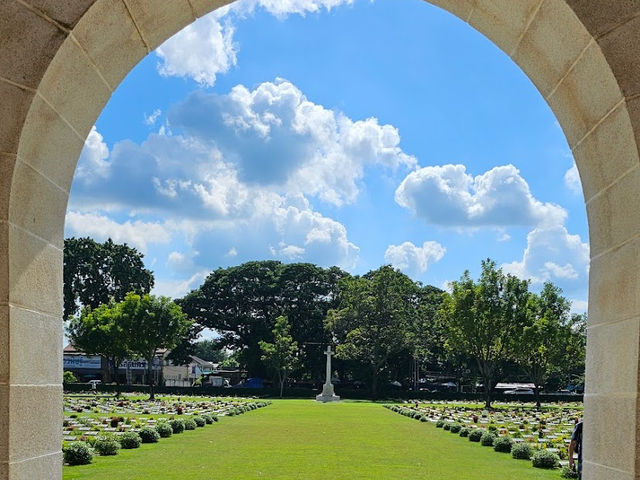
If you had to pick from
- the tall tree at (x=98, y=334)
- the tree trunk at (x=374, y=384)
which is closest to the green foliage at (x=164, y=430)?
the tall tree at (x=98, y=334)

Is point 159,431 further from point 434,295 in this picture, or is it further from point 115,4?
point 434,295

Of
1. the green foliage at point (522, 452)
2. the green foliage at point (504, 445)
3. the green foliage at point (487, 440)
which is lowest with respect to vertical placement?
the green foliage at point (487, 440)

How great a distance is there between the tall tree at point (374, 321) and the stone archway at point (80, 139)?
200 ft

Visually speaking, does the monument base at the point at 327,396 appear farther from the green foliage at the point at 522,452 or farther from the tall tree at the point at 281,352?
the green foliage at the point at 522,452

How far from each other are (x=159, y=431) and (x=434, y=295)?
193 ft

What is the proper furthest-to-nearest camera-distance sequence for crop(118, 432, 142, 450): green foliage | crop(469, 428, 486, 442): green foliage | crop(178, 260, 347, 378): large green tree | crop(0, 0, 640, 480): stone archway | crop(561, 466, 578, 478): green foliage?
crop(178, 260, 347, 378): large green tree, crop(469, 428, 486, 442): green foliage, crop(118, 432, 142, 450): green foliage, crop(561, 466, 578, 478): green foliage, crop(0, 0, 640, 480): stone archway

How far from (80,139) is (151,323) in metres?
48.7

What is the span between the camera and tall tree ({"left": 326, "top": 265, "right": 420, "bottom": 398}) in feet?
214

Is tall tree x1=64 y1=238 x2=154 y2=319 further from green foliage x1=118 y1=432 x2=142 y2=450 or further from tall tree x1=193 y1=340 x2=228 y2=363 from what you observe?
tall tree x1=193 y1=340 x2=228 y2=363

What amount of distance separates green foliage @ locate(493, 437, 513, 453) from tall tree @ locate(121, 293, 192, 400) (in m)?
36.3

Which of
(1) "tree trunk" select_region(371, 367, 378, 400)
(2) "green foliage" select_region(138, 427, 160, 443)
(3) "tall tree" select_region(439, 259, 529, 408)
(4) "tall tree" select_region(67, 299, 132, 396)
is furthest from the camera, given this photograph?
(1) "tree trunk" select_region(371, 367, 378, 400)

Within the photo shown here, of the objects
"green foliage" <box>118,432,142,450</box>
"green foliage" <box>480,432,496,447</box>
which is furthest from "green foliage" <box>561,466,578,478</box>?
"green foliage" <box>118,432,142,450</box>

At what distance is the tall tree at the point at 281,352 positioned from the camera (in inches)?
2539

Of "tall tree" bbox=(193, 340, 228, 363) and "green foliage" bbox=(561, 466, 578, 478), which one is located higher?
"green foliage" bbox=(561, 466, 578, 478)
